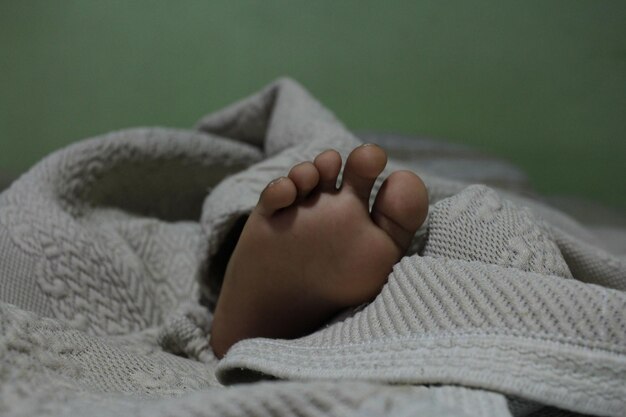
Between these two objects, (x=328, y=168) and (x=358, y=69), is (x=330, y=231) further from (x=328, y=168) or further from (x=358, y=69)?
(x=358, y=69)

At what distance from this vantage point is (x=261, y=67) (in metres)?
1.28

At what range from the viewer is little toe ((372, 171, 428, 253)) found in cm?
49

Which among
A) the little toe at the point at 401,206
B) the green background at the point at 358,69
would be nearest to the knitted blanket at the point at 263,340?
the little toe at the point at 401,206

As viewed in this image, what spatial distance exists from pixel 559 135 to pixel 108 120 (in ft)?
3.12

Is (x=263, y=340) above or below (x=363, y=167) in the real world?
below

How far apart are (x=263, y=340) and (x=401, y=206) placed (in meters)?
0.15

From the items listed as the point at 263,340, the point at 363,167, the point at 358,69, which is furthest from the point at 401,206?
the point at 358,69

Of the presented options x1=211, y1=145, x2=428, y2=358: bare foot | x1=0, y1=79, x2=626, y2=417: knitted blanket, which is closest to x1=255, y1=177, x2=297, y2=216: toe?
x1=211, y1=145, x2=428, y2=358: bare foot

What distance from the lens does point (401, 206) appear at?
0.49 metres

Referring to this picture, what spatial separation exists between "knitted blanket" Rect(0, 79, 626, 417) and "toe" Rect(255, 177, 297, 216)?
101mm

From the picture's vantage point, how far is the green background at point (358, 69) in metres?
1.21

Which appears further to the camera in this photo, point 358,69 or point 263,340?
point 358,69

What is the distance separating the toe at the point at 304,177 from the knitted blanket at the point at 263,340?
0.32 feet

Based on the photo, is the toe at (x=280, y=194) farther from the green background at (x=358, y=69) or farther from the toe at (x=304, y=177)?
the green background at (x=358, y=69)
